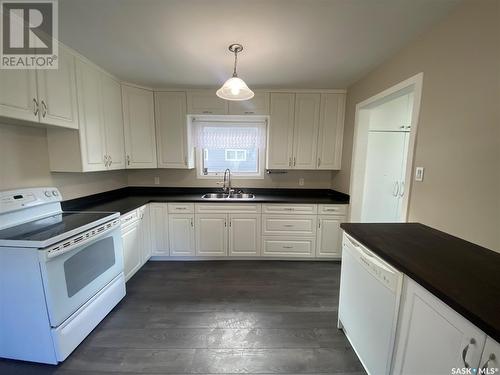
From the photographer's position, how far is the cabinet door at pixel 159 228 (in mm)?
2758

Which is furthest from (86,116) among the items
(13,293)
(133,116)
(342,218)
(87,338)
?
(342,218)

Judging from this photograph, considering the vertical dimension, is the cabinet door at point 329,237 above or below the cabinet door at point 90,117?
below

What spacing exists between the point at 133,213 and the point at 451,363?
267 centimetres

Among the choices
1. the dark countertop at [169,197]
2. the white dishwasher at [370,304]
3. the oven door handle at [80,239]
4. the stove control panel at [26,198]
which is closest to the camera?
the white dishwasher at [370,304]

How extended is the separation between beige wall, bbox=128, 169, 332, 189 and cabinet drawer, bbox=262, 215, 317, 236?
66 centimetres

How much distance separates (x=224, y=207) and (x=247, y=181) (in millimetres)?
703

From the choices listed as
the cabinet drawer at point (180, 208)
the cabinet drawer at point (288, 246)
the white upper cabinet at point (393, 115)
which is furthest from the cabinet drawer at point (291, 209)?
the white upper cabinet at point (393, 115)

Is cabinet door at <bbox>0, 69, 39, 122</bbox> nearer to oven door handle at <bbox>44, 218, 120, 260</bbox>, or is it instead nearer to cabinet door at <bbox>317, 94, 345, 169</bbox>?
oven door handle at <bbox>44, 218, 120, 260</bbox>

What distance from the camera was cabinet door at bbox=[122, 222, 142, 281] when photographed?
2.21 m

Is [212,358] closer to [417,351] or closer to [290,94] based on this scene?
[417,351]

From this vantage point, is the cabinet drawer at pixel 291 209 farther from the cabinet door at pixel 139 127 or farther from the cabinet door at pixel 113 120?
the cabinet door at pixel 113 120

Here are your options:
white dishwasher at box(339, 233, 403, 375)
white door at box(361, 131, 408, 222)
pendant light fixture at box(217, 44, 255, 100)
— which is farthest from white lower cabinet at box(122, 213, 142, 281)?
white door at box(361, 131, 408, 222)

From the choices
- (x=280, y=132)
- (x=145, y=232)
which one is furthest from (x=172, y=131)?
(x=280, y=132)

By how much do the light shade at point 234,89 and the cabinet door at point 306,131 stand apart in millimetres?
1369
